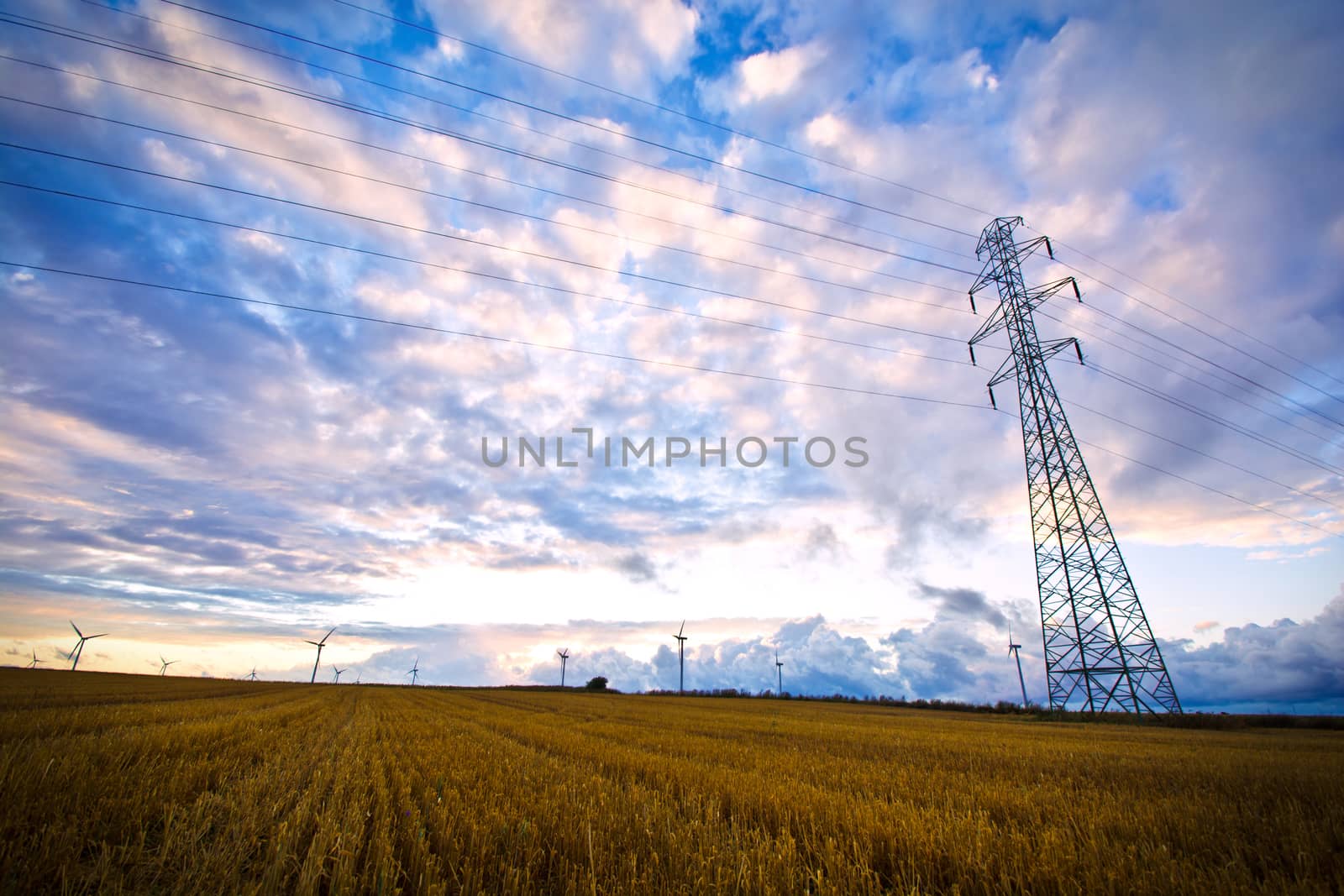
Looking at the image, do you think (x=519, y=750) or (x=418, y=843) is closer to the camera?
(x=418, y=843)

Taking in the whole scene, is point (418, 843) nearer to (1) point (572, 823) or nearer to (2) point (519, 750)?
(1) point (572, 823)

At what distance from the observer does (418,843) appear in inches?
144

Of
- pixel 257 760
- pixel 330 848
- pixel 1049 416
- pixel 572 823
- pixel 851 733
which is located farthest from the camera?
pixel 1049 416

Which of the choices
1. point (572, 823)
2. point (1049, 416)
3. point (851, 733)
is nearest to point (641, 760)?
point (572, 823)

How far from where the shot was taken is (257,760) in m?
7.79

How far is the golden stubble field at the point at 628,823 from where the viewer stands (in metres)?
3.15

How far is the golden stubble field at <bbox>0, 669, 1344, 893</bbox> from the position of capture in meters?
3.15

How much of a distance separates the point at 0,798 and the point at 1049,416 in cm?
3792

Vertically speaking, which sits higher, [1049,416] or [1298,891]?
[1049,416]

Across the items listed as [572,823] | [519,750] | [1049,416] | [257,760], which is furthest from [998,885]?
[1049,416]

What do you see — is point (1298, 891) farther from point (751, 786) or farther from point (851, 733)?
point (851, 733)

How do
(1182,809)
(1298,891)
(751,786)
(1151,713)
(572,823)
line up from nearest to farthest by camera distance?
(1298,891), (572,823), (1182,809), (751,786), (1151,713)

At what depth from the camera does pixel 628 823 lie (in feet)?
14.7

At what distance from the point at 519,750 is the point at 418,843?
6597mm
